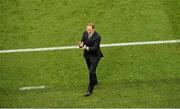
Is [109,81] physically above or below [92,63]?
below

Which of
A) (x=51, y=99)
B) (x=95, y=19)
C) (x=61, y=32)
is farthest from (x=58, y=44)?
(x=51, y=99)

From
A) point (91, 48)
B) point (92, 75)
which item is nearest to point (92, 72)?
point (92, 75)

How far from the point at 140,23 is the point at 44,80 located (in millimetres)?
4871

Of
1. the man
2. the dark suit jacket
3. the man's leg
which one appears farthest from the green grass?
the dark suit jacket

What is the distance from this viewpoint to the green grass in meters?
14.7

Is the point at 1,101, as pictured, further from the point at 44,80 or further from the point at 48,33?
the point at 48,33

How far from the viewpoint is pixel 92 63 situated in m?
14.5

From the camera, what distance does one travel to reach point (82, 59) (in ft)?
55.3

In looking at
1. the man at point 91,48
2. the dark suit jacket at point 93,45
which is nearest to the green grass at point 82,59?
the man at point 91,48

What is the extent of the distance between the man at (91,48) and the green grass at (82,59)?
557mm

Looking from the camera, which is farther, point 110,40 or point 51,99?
point 110,40

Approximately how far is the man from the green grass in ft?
1.83

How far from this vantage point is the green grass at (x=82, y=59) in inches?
577

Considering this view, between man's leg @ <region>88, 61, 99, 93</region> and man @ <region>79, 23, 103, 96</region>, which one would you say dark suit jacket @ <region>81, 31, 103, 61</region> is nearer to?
man @ <region>79, 23, 103, 96</region>
